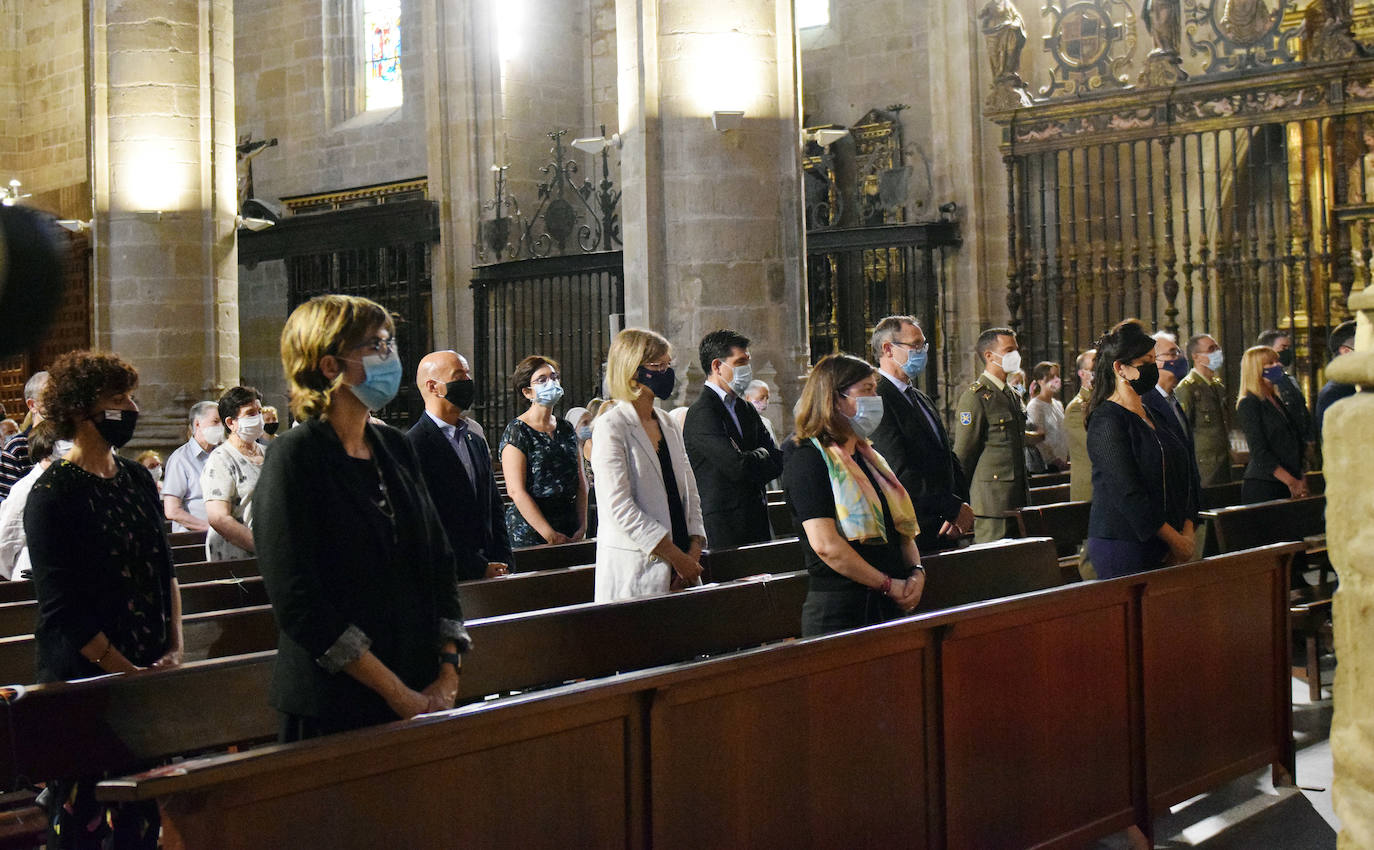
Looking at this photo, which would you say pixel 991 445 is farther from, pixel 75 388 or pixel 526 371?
pixel 75 388

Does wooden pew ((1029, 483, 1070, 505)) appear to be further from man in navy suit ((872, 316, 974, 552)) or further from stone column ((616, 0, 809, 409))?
man in navy suit ((872, 316, 974, 552))

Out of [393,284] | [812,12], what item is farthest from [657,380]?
[393,284]

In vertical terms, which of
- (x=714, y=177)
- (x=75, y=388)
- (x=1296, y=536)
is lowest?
(x=1296, y=536)

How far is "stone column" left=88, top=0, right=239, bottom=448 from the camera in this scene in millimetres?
12242

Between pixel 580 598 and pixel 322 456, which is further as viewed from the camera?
pixel 580 598

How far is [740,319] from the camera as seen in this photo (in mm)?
9000

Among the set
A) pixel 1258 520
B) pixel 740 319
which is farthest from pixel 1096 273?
pixel 1258 520

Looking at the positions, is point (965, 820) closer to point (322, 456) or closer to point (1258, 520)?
point (322, 456)

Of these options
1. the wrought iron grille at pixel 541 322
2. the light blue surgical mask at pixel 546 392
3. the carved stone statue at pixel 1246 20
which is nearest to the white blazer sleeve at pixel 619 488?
the light blue surgical mask at pixel 546 392

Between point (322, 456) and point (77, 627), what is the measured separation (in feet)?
3.47

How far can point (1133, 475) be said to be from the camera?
512cm

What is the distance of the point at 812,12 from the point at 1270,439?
8941 mm

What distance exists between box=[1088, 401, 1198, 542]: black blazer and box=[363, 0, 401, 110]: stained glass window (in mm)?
14128

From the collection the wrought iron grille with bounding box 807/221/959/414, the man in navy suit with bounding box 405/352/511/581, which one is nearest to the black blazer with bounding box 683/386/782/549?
the man in navy suit with bounding box 405/352/511/581
